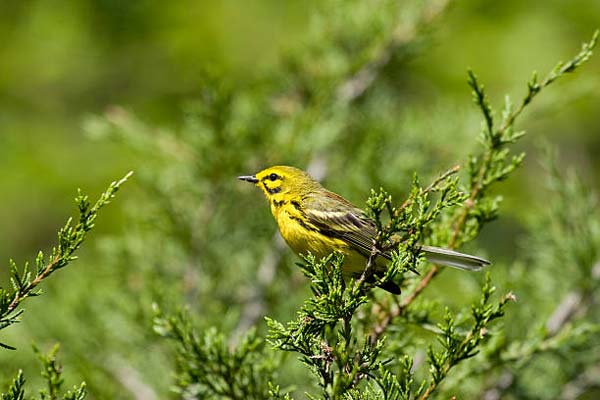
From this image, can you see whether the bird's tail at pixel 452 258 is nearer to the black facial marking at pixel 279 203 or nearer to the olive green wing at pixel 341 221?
the olive green wing at pixel 341 221

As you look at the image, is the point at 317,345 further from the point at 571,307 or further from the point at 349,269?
the point at 571,307

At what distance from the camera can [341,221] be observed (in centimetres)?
279

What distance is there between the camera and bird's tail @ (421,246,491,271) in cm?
233

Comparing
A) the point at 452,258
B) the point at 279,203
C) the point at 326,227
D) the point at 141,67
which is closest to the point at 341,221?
the point at 326,227

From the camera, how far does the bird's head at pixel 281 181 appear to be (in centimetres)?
323

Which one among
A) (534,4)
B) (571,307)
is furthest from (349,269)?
(534,4)

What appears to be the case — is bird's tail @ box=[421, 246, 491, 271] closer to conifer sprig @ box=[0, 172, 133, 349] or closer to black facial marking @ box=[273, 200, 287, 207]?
black facial marking @ box=[273, 200, 287, 207]

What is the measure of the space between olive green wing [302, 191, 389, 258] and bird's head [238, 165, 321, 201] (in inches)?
8.9


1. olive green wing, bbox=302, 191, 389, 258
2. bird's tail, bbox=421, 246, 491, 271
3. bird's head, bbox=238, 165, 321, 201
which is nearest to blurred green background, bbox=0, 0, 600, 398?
bird's head, bbox=238, 165, 321, 201

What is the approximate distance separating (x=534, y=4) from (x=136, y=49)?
3.44m

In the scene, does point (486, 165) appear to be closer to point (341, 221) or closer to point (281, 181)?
point (341, 221)

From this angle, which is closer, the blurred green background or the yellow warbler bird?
the yellow warbler bird

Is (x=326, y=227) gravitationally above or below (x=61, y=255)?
above

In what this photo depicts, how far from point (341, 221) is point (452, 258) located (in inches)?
20.9
